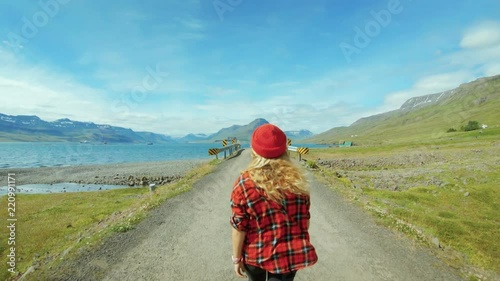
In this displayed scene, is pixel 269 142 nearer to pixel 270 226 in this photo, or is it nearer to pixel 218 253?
pixel 270 226

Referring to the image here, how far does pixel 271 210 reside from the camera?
2855 mm

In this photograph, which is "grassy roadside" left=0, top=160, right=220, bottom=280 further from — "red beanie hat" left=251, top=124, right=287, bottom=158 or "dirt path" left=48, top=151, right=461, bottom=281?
"red beanie hat" left=251, top=124, right=287, bottom=158

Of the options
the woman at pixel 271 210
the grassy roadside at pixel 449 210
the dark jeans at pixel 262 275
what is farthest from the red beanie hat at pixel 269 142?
the grassy roadside at pixel 449 210

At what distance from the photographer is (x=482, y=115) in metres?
175

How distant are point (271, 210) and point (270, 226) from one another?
18 cm

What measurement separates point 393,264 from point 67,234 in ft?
47.8

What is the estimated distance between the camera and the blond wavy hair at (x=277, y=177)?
9.18ft

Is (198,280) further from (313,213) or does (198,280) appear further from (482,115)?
(482,115)

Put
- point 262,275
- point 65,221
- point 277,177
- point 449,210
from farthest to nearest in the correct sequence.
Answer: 1. point 65,221
2. point 449,210
3. point 262,275
4. point 277,177

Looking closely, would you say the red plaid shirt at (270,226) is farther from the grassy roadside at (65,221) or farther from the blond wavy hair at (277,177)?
the grassy roadside at (65,221)

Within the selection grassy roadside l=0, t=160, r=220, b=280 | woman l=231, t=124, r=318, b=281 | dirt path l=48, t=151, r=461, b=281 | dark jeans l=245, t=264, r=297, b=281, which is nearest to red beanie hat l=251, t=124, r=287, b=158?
woman l=231, t=124, r=318, b=281

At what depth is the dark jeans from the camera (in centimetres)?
297

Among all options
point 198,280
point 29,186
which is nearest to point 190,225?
point 198,280

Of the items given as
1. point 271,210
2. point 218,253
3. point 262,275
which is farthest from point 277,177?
point 218,253
